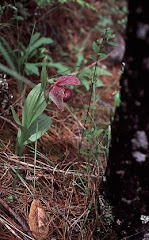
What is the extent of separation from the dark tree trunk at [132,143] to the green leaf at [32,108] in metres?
0.44

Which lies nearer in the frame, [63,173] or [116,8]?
[63,173]

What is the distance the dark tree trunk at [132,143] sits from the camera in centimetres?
98

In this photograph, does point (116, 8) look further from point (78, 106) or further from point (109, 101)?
point (78, 106)

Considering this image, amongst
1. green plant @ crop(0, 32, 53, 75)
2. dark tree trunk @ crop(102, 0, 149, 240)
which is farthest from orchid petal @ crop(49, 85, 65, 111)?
green plant @ crop(0, 32, 53, 75)

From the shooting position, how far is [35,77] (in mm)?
2270

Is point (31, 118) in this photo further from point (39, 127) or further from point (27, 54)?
point (27, 54)

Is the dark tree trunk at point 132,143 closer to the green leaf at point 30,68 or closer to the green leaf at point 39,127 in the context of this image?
the green leaf at point 39,127

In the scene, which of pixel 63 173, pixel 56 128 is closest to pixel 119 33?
pixel 56 128

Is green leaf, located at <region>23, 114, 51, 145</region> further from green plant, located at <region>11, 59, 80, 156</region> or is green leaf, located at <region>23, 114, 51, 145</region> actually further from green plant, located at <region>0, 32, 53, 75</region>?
green plant, located at <region>0, 32, 53, 75</region>

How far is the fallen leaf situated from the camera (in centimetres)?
130

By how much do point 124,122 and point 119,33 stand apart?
7.91 feet

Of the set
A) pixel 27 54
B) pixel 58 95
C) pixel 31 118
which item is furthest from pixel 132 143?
pixel 27 54

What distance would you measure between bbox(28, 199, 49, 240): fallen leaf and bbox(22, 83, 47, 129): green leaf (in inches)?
15.9

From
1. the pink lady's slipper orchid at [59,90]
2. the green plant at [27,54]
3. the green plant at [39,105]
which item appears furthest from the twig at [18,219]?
the green plant at [27,54]
